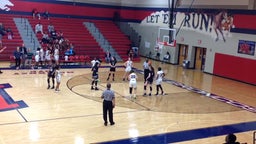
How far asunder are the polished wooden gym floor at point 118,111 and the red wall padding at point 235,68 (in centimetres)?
115

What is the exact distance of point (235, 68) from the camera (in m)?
23.2

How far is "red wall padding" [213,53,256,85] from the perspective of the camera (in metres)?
21.9

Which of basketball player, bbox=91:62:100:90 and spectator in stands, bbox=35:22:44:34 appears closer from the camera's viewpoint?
basketball player, bbox=91:62:100:90


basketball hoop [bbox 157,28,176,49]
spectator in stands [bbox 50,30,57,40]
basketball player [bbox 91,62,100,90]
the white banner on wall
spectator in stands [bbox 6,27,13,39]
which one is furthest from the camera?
basketball hoop [bbox 157,28,176,49]

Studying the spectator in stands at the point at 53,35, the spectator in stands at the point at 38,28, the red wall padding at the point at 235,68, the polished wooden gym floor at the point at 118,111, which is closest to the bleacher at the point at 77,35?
the spectator in stands at the point at 38,28

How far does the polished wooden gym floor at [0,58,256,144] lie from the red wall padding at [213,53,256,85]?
115 cm

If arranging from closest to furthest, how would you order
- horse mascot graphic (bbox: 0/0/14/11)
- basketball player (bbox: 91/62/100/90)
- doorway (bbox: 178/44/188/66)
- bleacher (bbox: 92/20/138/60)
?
basketball player (bbox: 91/62/100/90), doorway (bbox: 178/44/188/66), horse mascot graphic (bbox: 0/0/14/11), bleacher (bbox: 92/20/138/60)

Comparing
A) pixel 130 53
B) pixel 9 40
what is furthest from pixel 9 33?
pixel 130 53

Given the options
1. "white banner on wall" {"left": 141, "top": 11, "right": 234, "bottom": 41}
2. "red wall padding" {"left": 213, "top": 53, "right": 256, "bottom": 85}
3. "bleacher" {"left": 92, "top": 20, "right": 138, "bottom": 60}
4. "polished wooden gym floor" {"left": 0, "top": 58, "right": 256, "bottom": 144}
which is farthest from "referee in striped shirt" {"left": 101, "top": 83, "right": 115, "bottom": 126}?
"bleacher" {"left": 92, "top": 20, "right": 138, "bottom": 60}

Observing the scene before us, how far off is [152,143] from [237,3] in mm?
16523

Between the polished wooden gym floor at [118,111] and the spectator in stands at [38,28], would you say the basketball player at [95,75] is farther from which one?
the spectator in stands at [38,28]

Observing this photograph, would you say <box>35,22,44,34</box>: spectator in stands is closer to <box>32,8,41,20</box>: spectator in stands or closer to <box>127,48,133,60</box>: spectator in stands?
<box>32,8,41,20</box>: spectator in stands

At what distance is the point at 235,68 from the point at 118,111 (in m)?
12.8

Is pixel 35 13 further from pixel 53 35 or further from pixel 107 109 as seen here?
pixel 107 109
